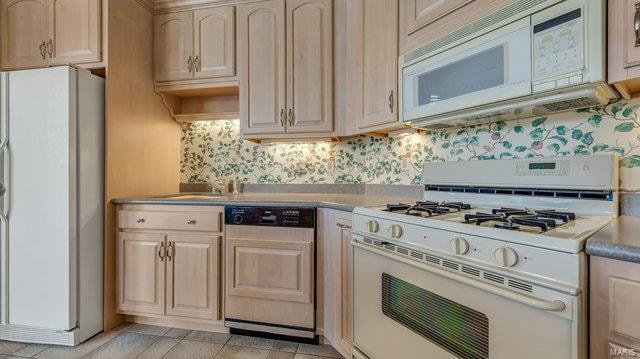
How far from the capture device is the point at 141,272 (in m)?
2.06

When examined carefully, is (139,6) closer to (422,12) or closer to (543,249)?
(422,12)

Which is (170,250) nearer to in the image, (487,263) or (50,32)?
(50,32)

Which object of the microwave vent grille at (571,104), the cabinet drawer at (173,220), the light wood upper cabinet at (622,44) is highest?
the light wood upper cabinet at (622,44)

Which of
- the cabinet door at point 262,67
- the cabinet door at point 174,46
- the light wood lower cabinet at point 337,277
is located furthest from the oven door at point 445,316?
the cabinet door at point 174,46

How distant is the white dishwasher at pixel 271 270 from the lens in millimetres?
1837

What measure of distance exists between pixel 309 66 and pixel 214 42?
30.0 inches

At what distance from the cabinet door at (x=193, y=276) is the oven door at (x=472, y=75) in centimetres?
143

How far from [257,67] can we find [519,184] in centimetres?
177

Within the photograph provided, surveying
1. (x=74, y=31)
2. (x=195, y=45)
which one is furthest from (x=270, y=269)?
(x=74, y=31)

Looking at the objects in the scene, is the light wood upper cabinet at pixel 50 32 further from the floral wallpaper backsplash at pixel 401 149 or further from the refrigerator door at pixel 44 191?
the floral wallpaper backsplash at pixel 401 149

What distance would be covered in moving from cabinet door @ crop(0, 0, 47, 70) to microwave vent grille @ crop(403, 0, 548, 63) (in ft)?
7.94

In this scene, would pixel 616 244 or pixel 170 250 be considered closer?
pixel 616 244

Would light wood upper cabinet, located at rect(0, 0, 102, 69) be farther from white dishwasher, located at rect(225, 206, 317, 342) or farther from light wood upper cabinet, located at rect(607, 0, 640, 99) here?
light wood upper cabinet, located at rect(607, 0, 640, 99)

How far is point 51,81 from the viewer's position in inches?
72.5
